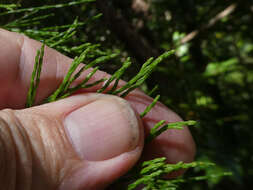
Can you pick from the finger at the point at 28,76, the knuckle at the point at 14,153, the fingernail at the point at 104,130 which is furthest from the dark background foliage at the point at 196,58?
the knuckle at the point at 14,153

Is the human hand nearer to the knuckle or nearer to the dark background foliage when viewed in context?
the knuckle

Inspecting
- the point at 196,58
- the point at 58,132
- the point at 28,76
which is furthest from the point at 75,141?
the point at 196,58

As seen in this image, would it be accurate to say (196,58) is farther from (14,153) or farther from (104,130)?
(14,153)

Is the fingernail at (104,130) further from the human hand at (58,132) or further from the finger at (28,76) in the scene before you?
the finger at (28,76)

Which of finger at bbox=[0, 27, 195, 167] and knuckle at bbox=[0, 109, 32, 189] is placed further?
finger at bbox=[0, 27, 195, 167]

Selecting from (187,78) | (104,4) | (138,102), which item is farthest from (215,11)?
(138,102)

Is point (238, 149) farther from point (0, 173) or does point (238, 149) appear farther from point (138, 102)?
point (0, 173)

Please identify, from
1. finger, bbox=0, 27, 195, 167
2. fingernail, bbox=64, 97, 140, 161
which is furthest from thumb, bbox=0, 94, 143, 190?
finger, bbox=0, 27, 195, 167
